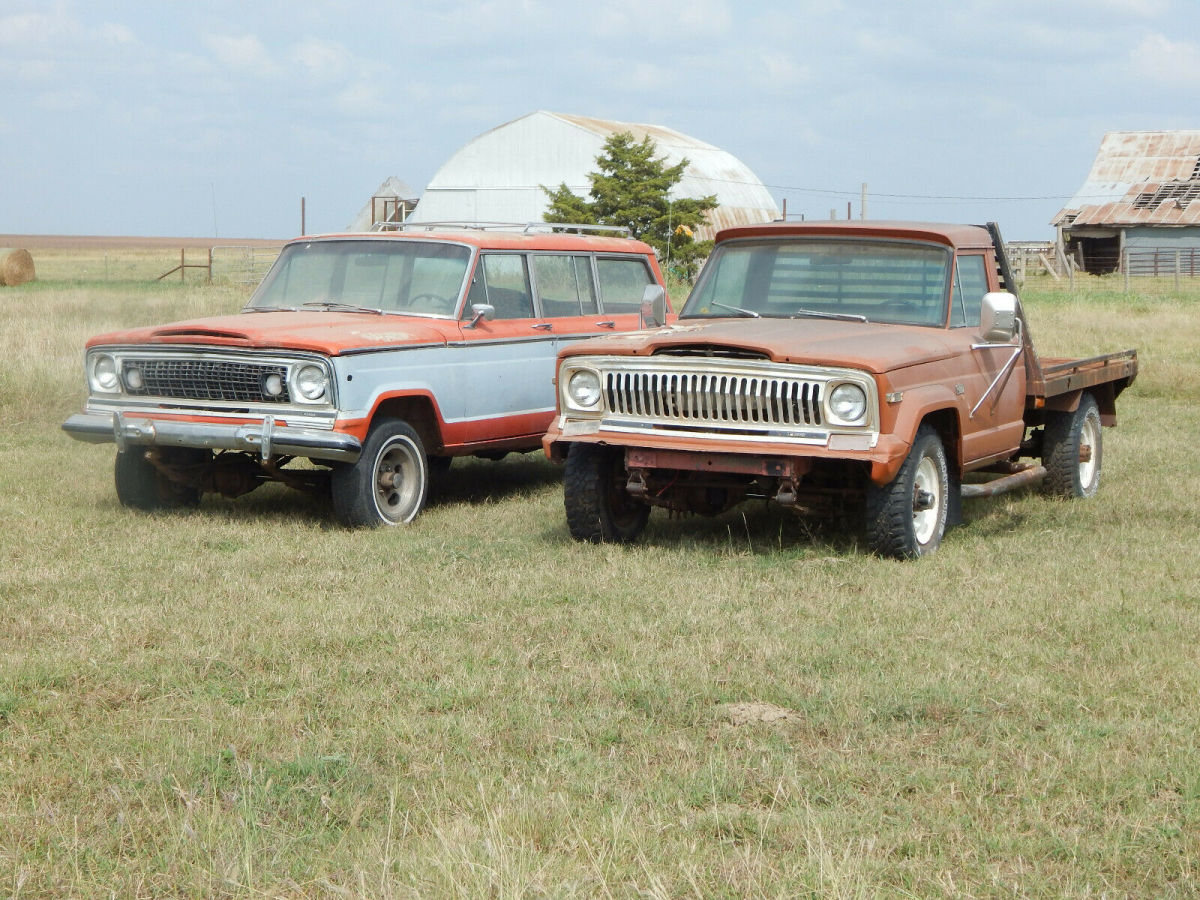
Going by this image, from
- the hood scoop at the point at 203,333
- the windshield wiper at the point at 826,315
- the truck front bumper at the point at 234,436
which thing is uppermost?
the windshield wiper at the point at 826,315

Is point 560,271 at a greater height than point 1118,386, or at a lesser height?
greater

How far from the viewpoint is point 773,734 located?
15.7 feet

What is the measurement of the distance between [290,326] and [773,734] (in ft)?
16.8

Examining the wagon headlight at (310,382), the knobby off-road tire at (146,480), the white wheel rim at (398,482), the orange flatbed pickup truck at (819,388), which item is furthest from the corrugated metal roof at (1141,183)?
the wagon headlight at (310,382)

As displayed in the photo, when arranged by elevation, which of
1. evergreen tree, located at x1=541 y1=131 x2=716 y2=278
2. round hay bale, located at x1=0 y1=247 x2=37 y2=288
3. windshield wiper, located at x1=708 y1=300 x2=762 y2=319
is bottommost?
windshield wiper, located at x1=708 y1=300 x2=762 y2=319

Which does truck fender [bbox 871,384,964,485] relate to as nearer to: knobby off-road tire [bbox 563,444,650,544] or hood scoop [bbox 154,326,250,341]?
knobby off-road tire [bbox 563,444,650,544]

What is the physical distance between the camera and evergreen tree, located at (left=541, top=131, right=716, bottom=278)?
38.7 metres

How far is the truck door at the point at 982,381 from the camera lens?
27.3ft

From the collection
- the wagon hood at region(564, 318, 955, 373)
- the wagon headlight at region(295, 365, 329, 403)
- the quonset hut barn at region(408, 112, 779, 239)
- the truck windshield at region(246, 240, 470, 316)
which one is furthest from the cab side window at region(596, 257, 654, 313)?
the quonset hut barn at region(408, 112, 779, 239)

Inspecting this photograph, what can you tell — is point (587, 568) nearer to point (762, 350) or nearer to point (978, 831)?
point (762, 350)

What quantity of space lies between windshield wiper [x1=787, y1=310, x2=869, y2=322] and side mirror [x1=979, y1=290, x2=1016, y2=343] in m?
0.68

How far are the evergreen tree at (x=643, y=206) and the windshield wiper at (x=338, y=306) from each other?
94.4ft

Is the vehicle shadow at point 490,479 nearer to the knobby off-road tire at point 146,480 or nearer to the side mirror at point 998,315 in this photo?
the knobby off-road tire at point 146,480

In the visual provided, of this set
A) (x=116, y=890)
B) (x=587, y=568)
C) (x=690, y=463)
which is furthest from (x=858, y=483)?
(x=116, y=890)
